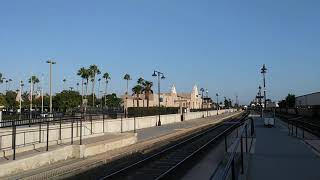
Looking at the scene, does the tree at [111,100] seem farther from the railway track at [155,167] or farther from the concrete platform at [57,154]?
the railway track at [155,167]

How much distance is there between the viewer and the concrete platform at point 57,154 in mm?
15266

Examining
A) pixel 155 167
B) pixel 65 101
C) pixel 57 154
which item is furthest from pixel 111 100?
pixel 155 167

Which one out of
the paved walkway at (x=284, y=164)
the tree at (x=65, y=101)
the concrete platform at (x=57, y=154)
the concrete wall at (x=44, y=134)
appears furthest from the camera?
the tree at (x=65, y=101)

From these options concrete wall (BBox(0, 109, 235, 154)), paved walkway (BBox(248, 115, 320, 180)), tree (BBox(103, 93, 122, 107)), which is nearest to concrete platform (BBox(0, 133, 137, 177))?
concrete wall (BBox(0, 109, 235, 154))

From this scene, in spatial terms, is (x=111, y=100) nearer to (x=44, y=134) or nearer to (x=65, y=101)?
(x=65, y=101)

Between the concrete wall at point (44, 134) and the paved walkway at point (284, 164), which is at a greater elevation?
the concrete wall at point (44, 134)

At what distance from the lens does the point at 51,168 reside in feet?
55.3

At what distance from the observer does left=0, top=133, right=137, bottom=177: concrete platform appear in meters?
15.3

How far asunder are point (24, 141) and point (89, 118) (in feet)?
34.4

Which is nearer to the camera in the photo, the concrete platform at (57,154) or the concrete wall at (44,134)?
the concrete platform at (57,154)

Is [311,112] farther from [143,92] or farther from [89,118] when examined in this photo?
[143,92]

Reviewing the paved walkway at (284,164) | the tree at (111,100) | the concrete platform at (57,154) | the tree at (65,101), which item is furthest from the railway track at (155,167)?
the tree at (111,100)

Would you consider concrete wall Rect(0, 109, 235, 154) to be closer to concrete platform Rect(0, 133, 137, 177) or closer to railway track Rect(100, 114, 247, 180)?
concrete platform Rect(0, 133, 137, 177)

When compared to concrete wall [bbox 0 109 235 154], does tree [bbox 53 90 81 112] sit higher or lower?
higher
